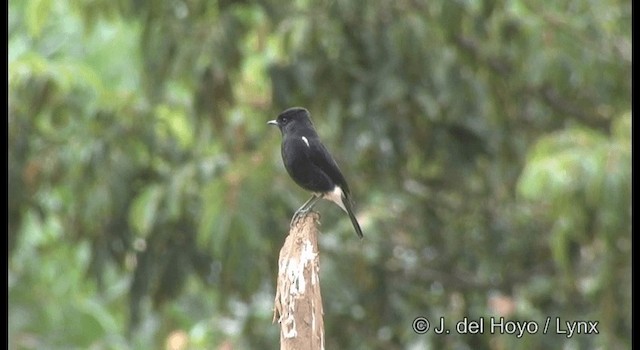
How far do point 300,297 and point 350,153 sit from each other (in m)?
4.44

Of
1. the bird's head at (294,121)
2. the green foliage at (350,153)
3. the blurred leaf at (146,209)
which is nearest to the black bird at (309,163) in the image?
the bird's head at (294,121)

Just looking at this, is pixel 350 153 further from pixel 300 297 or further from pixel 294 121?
pixel 300 297

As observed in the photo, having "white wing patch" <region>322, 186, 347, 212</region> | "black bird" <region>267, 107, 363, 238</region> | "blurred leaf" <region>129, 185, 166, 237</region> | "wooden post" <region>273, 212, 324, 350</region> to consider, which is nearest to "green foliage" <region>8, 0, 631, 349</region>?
"blurred leaf" <region>129, 185, 166, 237</region>

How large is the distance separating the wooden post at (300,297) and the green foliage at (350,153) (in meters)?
2.74

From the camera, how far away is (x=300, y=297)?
15.0ft

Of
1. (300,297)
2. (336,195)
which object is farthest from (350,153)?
(300,297)

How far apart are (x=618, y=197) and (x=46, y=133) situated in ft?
12.2

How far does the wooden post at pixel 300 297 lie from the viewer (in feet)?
14.6

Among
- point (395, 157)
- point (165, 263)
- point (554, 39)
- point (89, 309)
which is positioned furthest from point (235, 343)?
point (89, 309)

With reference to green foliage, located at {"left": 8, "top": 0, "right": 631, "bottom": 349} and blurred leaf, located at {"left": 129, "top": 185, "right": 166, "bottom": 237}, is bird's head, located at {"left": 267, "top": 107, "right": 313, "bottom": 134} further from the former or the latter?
blurred leaf, located at {"left": 129, "top": 185, "right": 166, "bottom": 237}

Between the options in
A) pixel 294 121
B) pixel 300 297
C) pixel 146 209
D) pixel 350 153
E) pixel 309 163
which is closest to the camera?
pixel 300 297

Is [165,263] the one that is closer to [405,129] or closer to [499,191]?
[405,129]

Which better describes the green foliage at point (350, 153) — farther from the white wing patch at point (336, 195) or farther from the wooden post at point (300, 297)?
the wooden post at point (300, 297)

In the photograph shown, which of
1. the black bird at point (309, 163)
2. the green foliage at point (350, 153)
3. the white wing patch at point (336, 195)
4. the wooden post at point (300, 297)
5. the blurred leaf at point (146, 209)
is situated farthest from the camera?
the blurred leaf at point (146, 209)
